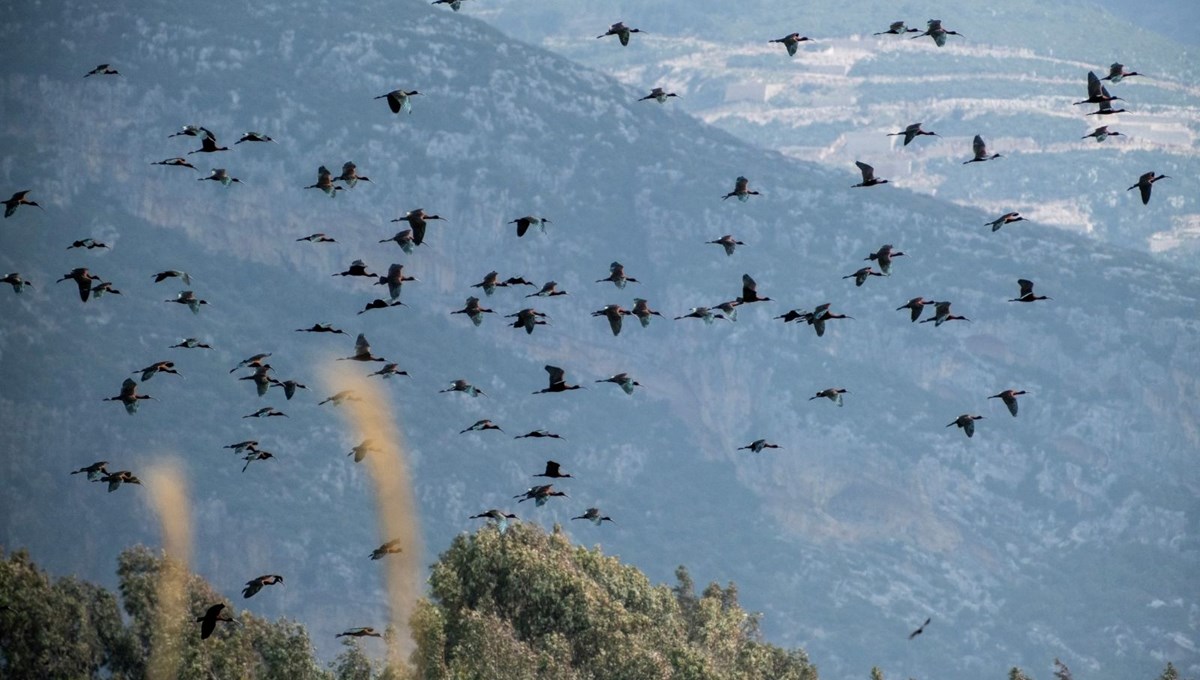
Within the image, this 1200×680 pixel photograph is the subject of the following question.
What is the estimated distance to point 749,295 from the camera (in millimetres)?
70562

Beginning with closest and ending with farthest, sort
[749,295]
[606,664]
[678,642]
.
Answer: [749,295] < [606,664] < [678,642]

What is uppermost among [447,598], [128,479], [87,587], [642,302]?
[642,302]

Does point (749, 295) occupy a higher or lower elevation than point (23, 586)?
higher

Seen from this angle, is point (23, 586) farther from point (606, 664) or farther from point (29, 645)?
point (606, 664)

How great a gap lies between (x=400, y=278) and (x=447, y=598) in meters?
34.9

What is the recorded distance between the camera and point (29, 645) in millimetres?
106312

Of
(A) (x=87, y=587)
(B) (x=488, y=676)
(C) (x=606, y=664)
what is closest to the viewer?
(B) (x=488, y=676)

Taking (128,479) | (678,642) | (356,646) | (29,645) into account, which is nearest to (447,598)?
(356,646)

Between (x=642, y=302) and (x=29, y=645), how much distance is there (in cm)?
4603

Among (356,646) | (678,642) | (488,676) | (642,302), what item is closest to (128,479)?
(642,302)

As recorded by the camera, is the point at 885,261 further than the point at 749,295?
Yes

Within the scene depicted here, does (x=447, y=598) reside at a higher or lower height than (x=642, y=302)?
lower

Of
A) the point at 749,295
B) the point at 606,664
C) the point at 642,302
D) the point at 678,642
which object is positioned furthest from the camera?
the point at 678,642

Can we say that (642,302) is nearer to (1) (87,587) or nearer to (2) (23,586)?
(2) (23,586)
